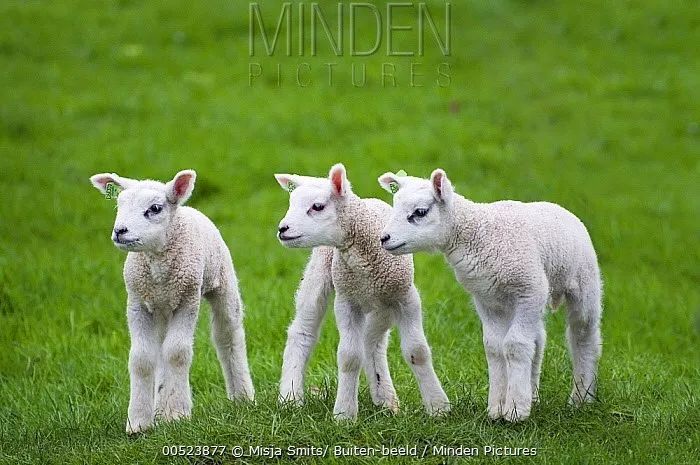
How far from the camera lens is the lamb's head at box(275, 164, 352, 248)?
658 centimetres

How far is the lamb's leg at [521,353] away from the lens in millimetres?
6637

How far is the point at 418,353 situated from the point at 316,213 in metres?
1.10

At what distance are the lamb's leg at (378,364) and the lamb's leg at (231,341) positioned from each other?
898 mm

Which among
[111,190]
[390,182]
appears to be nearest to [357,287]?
[390,182]

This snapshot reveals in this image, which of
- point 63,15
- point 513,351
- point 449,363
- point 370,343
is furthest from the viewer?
A: point 63,15

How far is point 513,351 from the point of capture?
6637 millimetres

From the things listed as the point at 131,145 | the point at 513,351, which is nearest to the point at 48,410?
the point at 513,351

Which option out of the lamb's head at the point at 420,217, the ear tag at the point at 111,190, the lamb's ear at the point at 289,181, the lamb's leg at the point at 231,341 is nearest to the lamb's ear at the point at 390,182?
the lamb's head at the point at 420,217

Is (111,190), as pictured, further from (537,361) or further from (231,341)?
(537,361)

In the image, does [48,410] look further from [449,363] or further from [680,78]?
[680,78]

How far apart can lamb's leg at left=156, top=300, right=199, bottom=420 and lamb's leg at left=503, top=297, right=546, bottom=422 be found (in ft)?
6.36

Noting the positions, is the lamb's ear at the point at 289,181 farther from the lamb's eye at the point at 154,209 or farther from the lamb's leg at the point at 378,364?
the lamb's leg at the point at 378,364

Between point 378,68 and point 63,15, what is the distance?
5.77 m

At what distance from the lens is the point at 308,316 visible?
748 centimetres
